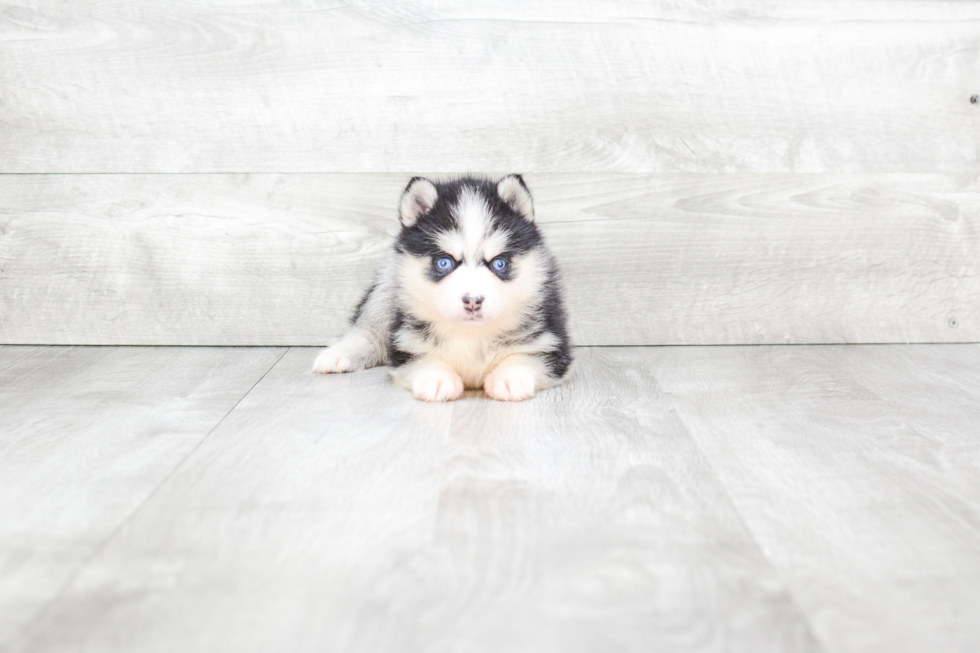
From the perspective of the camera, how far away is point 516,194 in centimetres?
216

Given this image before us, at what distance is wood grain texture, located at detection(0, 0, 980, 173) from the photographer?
266 centimetres

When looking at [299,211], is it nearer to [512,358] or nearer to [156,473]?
[512,358]

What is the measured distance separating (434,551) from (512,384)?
86 cm

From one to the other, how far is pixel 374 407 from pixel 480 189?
64 cm

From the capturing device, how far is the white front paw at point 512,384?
2.07 metres

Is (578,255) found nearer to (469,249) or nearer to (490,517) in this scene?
(469,249)

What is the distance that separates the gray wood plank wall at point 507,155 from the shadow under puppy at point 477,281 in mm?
571

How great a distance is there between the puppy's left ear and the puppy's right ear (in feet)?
0.59

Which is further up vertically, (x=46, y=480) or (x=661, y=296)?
(x=46, y=480)

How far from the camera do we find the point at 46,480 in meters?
1.52

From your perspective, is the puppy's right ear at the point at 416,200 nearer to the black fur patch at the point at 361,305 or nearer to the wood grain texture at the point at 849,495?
the black fur patch at the point at 361,305

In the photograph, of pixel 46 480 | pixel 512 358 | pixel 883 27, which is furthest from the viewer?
pixel 883 27

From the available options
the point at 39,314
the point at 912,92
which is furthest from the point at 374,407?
the point at 912,92

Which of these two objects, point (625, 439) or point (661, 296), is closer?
point (625, 439)
